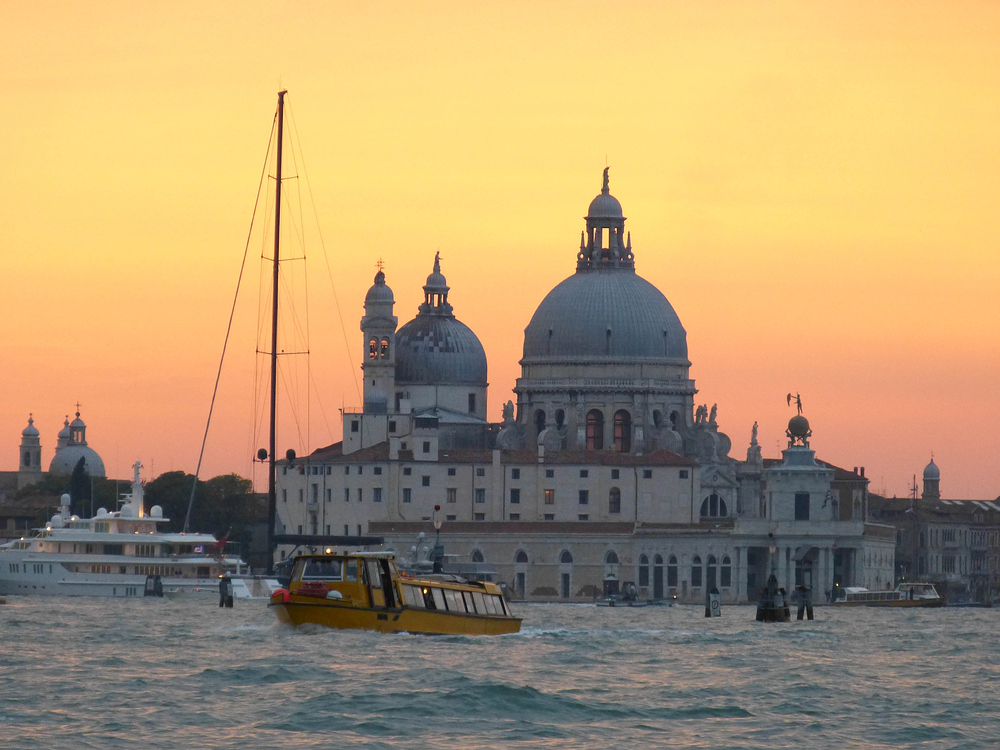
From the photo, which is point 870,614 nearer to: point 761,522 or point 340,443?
point 761,522

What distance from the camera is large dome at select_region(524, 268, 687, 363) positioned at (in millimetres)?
137500

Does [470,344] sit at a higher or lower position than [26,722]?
higher

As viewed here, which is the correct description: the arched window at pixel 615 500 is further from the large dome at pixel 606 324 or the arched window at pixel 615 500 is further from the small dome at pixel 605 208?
the small dome at pixel 605 208

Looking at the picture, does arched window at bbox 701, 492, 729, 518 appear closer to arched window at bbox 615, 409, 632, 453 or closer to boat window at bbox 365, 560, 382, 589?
arched window at bbox 615, 409, 632, 453

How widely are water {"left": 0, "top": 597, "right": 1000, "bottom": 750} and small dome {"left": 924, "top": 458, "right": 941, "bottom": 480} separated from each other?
13012 centimetres

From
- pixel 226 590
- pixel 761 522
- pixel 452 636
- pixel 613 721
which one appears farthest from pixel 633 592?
pixel 613 721

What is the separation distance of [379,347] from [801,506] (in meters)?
25.7

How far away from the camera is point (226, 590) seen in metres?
82.4

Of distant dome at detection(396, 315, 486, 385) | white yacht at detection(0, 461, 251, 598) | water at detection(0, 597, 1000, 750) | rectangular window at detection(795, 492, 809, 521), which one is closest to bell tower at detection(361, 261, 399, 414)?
distant dome at detection(396, 315, 486, 385)

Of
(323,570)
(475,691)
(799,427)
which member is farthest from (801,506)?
(475,691)

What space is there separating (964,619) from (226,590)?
86.6 ft

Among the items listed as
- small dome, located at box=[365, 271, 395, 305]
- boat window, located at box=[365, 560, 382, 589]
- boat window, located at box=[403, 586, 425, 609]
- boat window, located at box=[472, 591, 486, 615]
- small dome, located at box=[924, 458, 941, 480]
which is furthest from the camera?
small dome, located at box=[924, 458, 941, 480]

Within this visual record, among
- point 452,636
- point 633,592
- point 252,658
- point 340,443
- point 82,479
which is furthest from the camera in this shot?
point 82,479

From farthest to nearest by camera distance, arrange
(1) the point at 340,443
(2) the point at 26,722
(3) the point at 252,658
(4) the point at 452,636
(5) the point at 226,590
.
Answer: (1) the point at 340,443
(5) the point at 226,590
(4) the point at 452,636
(3) the point at 252,658
(2) the point at 26,722
